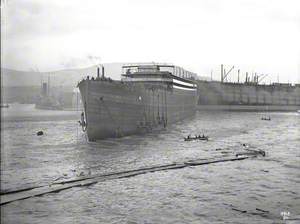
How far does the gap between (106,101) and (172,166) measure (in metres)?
11.0

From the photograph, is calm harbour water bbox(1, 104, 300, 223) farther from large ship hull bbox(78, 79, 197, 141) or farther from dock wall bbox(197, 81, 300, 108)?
dock wall bbox(197, 81, 300, 108)

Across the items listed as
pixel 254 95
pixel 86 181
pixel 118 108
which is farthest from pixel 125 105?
pixel 254 95

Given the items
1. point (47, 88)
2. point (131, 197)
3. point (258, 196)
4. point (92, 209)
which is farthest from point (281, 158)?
point (47, 88)

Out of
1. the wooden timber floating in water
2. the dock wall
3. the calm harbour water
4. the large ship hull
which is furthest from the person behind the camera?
the dock wall

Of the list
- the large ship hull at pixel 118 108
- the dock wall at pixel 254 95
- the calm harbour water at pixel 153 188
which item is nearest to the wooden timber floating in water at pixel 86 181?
the calm harbour water at pixel 153 188

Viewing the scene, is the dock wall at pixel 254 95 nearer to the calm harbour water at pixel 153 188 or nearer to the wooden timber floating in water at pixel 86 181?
the calm harbour water at pixel 153 188

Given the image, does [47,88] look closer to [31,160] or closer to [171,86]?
[171,86]

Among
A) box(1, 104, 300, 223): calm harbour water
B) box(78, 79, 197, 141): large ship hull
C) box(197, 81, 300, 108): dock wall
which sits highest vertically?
box(197, 81, 300, 108): dock wall

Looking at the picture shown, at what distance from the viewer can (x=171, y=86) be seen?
155 ft

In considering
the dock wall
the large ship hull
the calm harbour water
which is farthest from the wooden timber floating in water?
the dock wall

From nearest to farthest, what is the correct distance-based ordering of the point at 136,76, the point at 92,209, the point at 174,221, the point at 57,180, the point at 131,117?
the point at 174,221 < the point at 92,209 < the point at 57,180 < the point at 131,117 < the point at 136,76

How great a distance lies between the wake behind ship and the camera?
26945 millimetres

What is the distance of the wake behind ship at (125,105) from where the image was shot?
26.9m

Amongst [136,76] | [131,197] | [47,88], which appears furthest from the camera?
[47,88]
